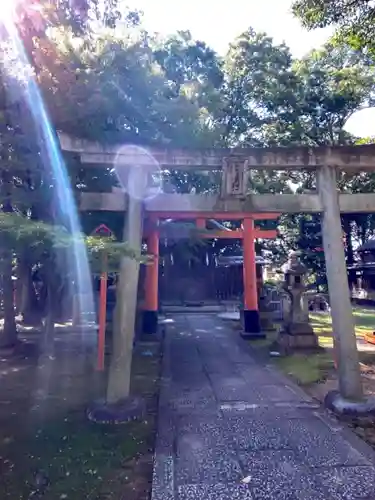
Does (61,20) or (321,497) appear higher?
(61,20)

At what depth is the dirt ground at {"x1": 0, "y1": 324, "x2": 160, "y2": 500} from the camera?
3684mm

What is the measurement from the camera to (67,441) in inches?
185

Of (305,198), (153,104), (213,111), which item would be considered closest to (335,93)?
(213,111)

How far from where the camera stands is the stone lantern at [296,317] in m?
10.1

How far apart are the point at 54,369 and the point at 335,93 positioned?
19.3 meters

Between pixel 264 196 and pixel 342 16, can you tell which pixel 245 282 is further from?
pixel 342 16

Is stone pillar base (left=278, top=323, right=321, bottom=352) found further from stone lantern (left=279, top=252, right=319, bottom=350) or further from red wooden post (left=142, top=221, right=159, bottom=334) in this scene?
red wooden post (left=142, top=221, right=159, bottom=334)

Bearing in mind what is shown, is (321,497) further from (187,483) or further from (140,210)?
(140,210)

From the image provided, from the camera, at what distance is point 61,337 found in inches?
493

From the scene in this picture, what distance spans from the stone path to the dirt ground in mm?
247

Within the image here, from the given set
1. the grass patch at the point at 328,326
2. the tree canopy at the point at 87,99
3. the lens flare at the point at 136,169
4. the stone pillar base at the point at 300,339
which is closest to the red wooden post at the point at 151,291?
the tree canopy at the point at 87,99

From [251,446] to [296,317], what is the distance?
6.35 metres

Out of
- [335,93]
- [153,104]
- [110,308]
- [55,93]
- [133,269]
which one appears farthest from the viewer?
[335,93]

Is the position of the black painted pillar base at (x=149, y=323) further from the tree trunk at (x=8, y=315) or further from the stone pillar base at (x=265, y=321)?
the stone pillar base at (x=265, y=321)
